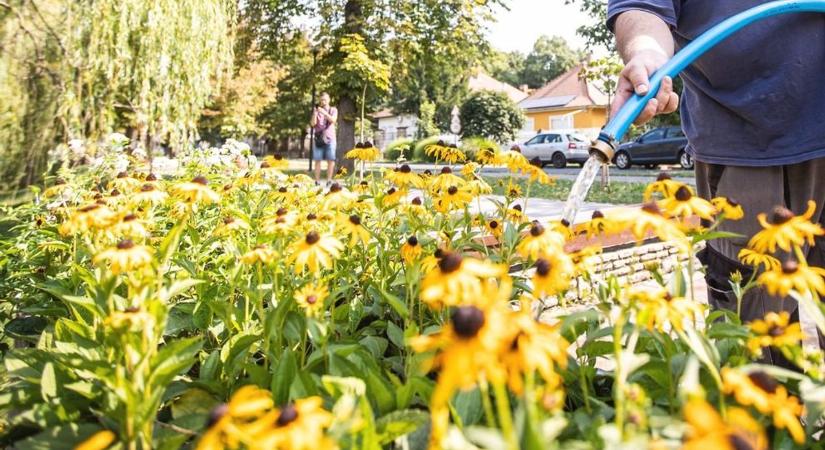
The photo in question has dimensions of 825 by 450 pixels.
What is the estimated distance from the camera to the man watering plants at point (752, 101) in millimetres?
1524

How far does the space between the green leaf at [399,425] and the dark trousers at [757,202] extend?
1.14 m

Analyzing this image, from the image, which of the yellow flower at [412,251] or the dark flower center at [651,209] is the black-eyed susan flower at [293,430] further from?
the yellow flower at [412,251]

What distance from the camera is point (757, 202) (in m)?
1.61

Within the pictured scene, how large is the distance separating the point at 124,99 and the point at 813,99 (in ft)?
23.9

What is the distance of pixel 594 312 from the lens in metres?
0.96

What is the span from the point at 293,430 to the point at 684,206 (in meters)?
0.85

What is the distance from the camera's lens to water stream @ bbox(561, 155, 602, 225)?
3.83ft

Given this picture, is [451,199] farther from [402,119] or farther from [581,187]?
[402,119]

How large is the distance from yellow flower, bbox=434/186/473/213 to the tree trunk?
38.4 feet

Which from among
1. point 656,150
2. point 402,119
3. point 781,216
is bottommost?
point 781,216

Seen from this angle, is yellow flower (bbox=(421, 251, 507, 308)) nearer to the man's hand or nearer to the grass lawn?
the man's hand

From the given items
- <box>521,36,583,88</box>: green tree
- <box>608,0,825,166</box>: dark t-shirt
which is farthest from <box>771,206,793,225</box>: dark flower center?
<box>521,36,583,88</box>: green tree

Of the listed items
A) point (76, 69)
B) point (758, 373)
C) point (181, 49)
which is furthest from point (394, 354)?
point (181, 49)

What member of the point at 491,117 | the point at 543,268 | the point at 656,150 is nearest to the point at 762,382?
the point at 543,268
